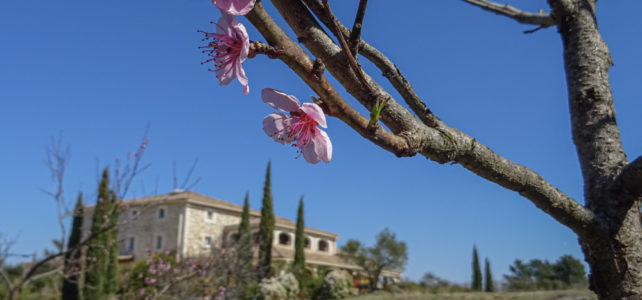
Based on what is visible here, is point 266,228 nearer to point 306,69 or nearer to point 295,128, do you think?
point 295,128

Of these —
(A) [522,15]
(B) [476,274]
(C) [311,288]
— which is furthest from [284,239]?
(A) [522,15]

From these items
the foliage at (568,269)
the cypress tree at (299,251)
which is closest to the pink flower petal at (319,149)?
the cypress tree at (299,251)

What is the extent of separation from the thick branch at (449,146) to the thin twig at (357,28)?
4 cm

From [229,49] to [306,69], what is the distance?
17cm

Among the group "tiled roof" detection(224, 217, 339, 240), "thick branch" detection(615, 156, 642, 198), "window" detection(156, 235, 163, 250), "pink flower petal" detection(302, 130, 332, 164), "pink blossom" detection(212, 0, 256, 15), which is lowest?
"pink flower petal" detection(302, 130, 332, 164)

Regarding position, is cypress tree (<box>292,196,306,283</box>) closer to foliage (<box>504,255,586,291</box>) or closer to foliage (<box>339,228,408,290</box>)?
foliage (<box>339,228,408,290</box>)

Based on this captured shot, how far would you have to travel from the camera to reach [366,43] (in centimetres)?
128

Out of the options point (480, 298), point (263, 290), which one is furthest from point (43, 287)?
point (480, 298)

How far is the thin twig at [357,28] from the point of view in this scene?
96 centimetres

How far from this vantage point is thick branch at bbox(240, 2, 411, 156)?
0.82m

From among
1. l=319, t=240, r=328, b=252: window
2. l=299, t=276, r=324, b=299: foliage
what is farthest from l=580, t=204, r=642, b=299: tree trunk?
l=319, t=240, r=328, b=252: window

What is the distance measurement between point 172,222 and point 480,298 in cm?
2389

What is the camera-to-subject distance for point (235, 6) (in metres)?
0.74

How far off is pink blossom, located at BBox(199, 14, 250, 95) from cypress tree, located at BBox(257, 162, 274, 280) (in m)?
22.1
